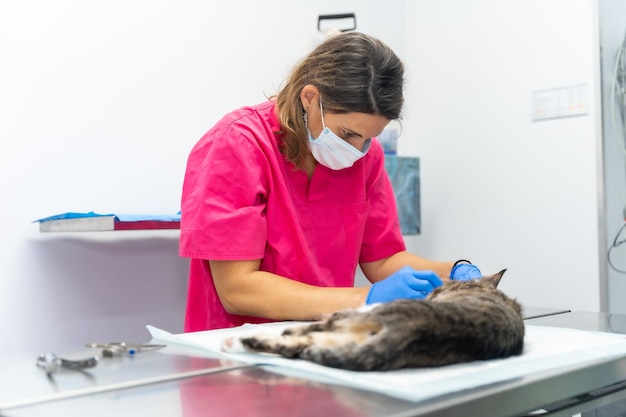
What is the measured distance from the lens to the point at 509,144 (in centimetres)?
290

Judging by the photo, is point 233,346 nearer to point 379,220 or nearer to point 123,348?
point 123,348

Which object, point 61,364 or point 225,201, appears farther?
point 225,201

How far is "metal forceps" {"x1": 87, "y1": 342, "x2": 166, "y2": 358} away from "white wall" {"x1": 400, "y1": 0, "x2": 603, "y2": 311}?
6.72ft

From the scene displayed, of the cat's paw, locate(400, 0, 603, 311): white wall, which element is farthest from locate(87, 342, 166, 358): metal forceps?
locate(400, 0, 603, 311): white wall

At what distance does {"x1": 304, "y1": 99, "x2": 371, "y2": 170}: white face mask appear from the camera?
1594 mm

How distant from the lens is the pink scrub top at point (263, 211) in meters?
1.45

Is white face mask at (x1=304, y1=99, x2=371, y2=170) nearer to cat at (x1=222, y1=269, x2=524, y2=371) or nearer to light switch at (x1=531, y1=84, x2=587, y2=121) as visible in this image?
cat at (x1=222, y1=269, x2=524, y2=371)

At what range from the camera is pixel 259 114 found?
164 centimetres

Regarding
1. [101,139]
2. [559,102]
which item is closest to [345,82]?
[101,139]

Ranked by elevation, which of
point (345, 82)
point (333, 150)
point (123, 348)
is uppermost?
point (345, 82)

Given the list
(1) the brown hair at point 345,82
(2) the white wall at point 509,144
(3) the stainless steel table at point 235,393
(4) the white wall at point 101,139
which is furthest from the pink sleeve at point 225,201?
(2) the white wall at point 509,144

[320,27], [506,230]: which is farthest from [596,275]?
[320,27]

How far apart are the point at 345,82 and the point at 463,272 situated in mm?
515

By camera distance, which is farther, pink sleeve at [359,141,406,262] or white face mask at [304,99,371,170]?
pink sleeve at [359,141,406,262]
